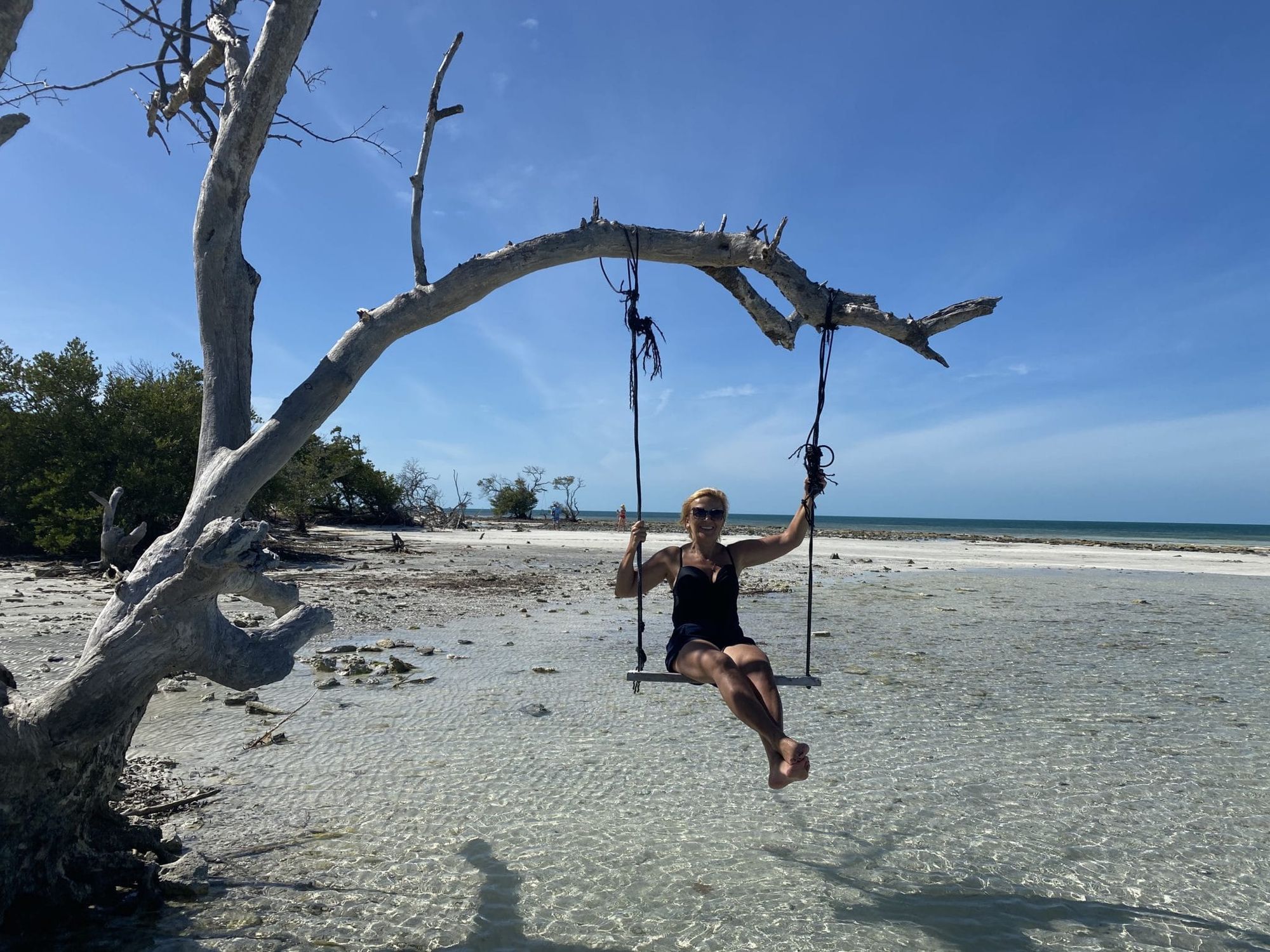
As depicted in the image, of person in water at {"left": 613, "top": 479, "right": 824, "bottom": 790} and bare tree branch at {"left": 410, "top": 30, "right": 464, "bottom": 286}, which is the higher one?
bare tree branch at {"left": 410, "top": 30, "right": 464, "bottom": 286}

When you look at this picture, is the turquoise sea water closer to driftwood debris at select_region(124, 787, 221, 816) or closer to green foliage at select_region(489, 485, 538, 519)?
green foliage at select_region(489, 485, 538, 519)

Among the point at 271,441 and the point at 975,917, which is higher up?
the point at 271,441

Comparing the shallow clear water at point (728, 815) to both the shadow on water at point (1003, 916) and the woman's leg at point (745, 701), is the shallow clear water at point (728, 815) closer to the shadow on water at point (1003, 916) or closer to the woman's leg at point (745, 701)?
the shadow on water at point (1003, 916)

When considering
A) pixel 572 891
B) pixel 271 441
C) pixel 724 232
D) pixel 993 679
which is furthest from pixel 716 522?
pixel 993 679

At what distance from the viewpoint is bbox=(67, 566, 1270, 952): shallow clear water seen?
353 cm

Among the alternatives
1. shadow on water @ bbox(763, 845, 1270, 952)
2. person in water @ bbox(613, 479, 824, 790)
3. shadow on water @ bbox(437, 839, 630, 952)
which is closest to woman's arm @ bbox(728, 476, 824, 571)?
person in water @ bbox(613, 479, 824, 790)

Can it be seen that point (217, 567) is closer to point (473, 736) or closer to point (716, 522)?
point (716, 522)

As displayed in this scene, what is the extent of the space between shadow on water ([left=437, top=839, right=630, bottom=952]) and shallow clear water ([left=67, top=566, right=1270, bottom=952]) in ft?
0.05

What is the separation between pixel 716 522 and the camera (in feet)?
16.3

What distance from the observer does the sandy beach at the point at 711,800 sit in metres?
3.55

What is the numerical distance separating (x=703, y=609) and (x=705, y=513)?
0.69 meters

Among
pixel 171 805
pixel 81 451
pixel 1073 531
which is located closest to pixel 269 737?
pixel 171 805

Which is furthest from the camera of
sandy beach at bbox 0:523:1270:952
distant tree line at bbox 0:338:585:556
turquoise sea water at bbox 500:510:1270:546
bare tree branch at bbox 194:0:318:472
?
turquoise sea water at bbox 500:510:1270:546

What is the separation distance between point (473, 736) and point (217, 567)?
3580 millimetres
